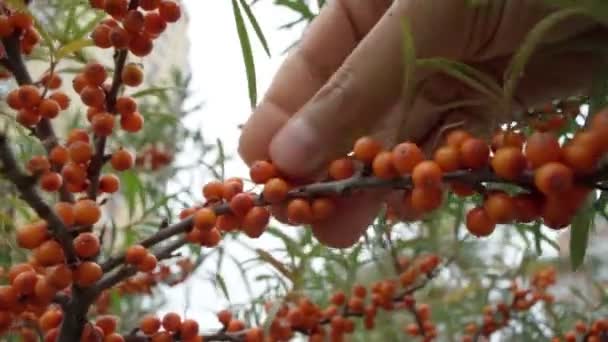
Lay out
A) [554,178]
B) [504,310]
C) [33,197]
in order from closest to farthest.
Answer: [554,178]
[33,197]
[504,310]

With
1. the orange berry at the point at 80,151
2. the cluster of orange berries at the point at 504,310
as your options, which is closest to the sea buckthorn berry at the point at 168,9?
the orange berry at the point at 80,151

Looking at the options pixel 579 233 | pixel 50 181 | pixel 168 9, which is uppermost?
pixel 168 9

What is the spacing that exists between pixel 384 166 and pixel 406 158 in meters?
0.02

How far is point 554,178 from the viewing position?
29 centimetres

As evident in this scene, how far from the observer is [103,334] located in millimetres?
500

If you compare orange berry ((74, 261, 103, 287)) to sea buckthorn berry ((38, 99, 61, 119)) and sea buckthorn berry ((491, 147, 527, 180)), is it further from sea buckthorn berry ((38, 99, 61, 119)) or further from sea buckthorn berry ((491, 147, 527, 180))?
sea buckthorn berry ((491, 147, 527, 180))

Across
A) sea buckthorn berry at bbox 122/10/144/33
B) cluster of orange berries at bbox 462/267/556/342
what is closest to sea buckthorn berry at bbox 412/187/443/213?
sea buckthorn berry at bbox 122/10/144/33

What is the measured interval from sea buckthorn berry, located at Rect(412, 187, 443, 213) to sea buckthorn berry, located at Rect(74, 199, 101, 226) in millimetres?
212

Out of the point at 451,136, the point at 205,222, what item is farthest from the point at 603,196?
the point at 205,222

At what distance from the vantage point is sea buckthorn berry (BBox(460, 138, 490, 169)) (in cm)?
34

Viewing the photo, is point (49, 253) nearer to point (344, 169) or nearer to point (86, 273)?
point (86, 273)

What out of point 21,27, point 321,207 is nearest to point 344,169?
point 321,207

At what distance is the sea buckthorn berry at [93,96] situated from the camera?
470mm

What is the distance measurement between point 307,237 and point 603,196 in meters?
0.40
